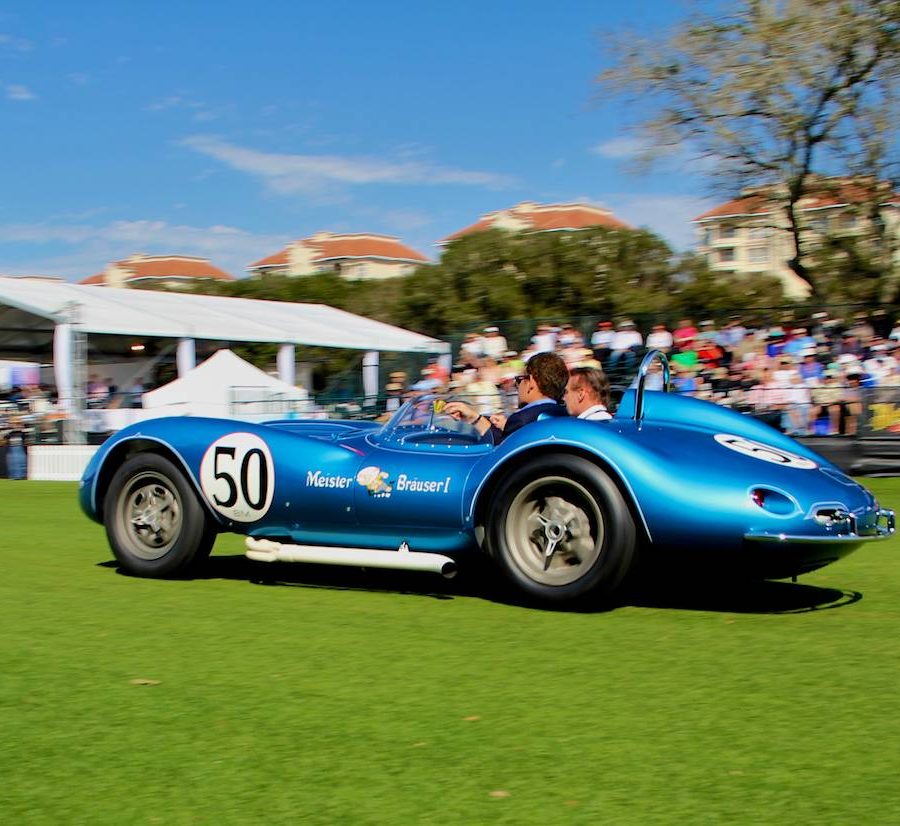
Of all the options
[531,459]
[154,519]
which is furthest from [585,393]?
[154,519]

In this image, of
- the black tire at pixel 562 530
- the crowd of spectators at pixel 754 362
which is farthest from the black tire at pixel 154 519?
the crowd of spectators at pixel 754 362

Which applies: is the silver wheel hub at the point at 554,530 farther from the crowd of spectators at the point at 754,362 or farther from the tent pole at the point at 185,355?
the tent pole at the point at 185,355

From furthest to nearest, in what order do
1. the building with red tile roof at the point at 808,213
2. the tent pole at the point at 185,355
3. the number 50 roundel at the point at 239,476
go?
the tent pole at the point at 185,355, the building with red tile roof at the point at 808,213, the number 50 roundel at the point at 239,476

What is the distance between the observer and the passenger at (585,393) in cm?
557

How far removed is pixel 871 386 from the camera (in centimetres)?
1367

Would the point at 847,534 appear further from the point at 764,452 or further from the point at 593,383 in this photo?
the point at 593,383

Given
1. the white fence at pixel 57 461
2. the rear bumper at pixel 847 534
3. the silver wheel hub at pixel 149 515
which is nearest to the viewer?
the rear bumper at pixel 847 534

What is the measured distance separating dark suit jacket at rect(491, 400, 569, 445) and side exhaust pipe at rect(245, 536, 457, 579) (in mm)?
690

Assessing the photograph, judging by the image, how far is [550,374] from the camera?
5.77m

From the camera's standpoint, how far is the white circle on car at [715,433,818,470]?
16.0 feet

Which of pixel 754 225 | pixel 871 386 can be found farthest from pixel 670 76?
pixel 871 386

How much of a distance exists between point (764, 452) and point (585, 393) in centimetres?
99

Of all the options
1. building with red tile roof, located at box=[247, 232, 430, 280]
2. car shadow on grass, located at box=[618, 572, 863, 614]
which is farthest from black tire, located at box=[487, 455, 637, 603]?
building with red tile roof, located at box=[247, 232, 430, 280]

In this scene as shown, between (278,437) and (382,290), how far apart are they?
4293cm
